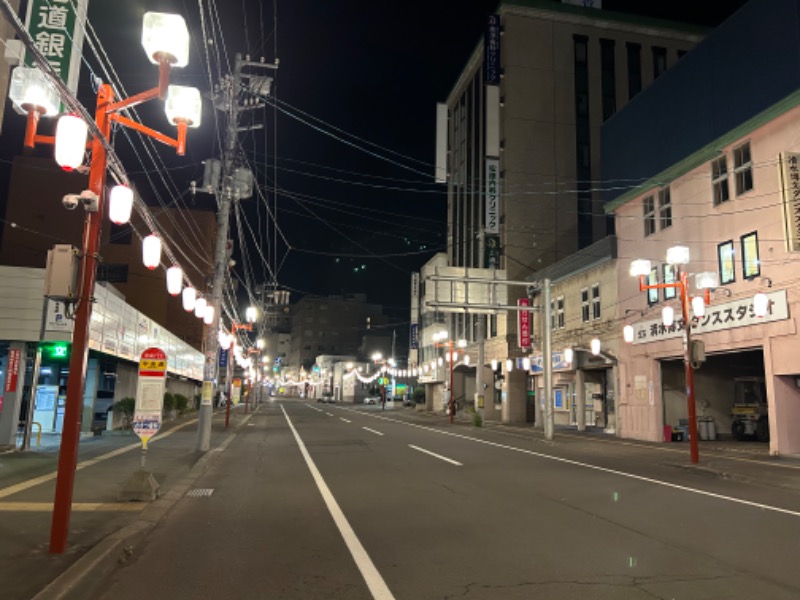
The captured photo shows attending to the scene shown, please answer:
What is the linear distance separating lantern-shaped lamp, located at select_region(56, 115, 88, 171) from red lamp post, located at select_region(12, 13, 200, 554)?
61 mm

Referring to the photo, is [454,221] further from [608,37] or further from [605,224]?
[608,37]

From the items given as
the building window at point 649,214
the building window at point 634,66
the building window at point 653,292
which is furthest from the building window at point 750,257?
the building window at point 634,66

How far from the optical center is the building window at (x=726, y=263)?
19812mm

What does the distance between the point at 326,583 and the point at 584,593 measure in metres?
2.39

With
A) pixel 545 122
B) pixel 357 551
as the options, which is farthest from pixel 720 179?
pixel 545 122

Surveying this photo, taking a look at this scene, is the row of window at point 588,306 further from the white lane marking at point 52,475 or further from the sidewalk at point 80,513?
the sidewalk at point 80,513

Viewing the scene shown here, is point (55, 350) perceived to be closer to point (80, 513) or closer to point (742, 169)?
point (80, 513)

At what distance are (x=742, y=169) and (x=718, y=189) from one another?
150 centimetres

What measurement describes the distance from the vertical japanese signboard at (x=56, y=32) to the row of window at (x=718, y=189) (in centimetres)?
1945

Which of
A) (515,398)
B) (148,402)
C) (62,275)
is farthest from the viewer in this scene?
(515,398)

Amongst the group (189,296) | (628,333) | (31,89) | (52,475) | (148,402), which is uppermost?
(31,89)

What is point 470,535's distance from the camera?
24.8 feet

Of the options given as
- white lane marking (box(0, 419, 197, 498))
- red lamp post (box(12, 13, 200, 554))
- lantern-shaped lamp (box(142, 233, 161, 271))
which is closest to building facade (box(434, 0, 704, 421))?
white lane marking (box(0, 419, 197, 498))

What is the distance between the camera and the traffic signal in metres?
17.9
